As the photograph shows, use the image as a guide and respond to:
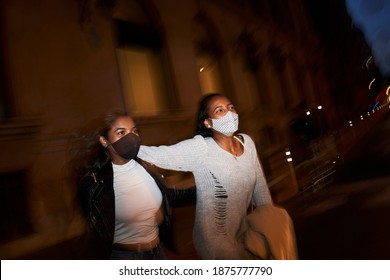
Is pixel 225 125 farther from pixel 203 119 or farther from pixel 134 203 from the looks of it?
pixel 134 203

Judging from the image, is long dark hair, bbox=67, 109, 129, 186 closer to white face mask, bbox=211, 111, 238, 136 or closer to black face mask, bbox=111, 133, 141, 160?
black face mask, bbox=111, 133, 141, 160

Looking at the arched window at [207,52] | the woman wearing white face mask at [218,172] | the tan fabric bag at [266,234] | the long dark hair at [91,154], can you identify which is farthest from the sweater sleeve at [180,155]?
the arched window at [207,52]

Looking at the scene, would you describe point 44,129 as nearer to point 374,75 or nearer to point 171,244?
point 171,244

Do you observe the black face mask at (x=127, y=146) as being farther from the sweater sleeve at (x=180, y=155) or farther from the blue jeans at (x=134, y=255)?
the blue jeans at (x=134, y=255)

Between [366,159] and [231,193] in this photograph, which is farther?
[366,159]

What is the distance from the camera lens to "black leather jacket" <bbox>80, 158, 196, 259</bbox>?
127 cm

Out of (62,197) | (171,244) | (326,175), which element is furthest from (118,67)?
(326,175)

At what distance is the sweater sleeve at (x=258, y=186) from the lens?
4.55ft

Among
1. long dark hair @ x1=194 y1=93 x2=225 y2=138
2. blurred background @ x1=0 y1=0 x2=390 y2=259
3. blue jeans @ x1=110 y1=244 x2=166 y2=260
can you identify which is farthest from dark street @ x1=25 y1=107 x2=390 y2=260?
long dark hair @ x1=194 y1=93 x2=225 y2=138

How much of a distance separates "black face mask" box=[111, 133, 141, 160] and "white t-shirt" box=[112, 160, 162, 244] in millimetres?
32

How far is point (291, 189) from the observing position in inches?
62.6

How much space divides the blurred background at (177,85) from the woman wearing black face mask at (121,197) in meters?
0.14

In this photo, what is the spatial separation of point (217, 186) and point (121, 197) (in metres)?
0.34
